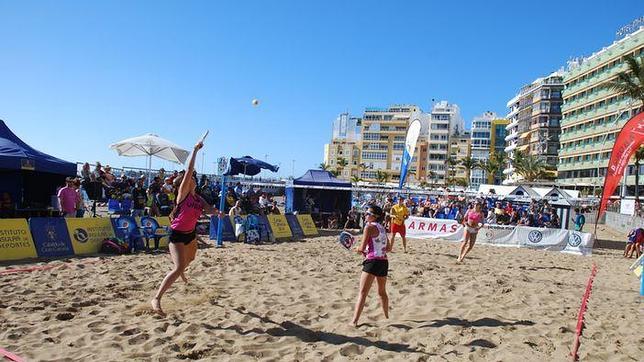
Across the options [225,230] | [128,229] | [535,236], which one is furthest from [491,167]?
[128,229]

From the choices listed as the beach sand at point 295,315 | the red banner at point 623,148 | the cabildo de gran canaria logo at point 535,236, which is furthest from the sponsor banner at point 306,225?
the red banner at point 623,148

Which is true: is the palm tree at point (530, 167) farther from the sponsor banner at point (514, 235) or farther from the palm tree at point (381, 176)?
the sponsor banner at point (514, 235)

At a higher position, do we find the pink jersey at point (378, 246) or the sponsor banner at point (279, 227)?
the pink jersey at point (378, 246)

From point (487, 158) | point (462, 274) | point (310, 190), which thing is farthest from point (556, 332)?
point (487, 158)

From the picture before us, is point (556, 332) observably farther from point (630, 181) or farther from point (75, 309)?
point (630, 181)

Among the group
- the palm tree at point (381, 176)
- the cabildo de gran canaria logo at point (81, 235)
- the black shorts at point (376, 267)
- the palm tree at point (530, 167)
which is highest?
the palm tree at point (530, 167)

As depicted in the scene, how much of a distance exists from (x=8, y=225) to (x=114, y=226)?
2.12 metres

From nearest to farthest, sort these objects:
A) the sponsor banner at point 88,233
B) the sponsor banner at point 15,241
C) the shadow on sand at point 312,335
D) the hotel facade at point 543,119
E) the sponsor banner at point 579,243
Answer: the shadow on sand at point 312,335, the sponsor banner at point 15,241, the sponsor banner at point 88,233, the sponsor banner at point 579,243, the hotel facade at point 543,119

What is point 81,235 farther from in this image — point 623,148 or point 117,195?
point 623,148

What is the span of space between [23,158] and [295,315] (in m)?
7.94

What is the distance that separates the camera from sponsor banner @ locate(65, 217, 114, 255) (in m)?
9.71

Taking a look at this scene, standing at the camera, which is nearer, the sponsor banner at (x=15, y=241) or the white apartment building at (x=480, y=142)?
the sponsor banner at (x=15, y=241)

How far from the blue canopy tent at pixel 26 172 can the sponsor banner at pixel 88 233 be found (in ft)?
6.23

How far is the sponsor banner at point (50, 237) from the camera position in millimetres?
9156
